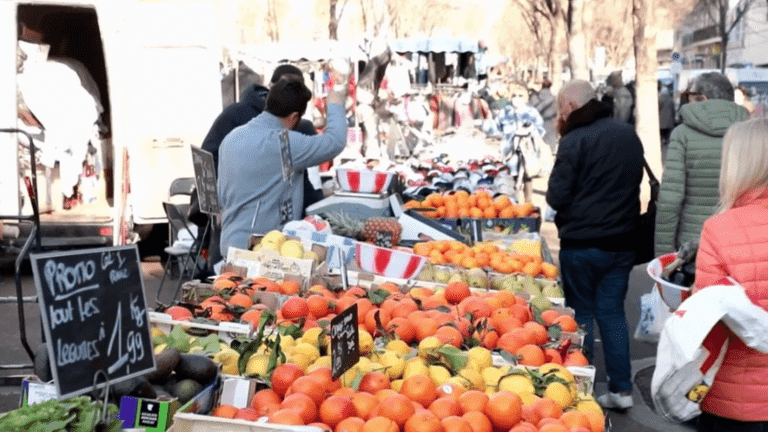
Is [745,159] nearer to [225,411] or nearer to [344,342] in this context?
[344,342]

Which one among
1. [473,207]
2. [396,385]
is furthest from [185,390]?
[473,207]

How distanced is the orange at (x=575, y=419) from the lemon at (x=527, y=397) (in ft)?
0.46

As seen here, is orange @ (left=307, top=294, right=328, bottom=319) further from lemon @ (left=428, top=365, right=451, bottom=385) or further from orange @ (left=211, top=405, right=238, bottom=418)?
orange @ (left=211, top=405, right=238, bottom=418)

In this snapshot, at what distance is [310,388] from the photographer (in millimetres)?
2930

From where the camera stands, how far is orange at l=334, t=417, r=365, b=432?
2.82 m

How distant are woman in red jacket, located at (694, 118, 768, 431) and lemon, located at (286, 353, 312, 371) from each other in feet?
4.26

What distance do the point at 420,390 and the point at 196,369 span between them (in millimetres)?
668

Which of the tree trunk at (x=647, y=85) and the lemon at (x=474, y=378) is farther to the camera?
the tree trunk at (x=647, y=85)

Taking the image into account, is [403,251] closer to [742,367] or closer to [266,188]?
[266,188]

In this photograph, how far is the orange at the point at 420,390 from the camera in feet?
9.96

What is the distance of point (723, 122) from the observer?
5.64 meters

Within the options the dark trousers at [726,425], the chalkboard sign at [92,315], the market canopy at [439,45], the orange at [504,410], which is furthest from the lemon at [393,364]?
the market canopy at [439,45]

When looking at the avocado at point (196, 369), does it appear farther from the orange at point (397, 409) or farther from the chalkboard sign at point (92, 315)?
the orange at point (397, 409)

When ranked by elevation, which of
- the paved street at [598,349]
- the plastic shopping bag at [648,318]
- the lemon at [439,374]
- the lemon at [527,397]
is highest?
the lemon at [439,374]
